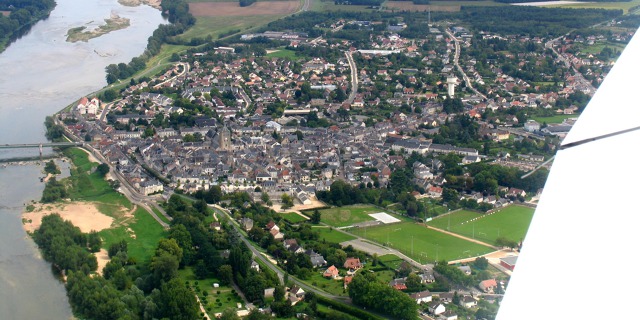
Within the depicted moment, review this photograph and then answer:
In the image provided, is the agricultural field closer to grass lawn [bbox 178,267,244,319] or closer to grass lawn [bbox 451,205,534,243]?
grass lawn [bbox 451,205,534,243]

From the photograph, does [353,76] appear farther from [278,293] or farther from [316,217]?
[278,293]

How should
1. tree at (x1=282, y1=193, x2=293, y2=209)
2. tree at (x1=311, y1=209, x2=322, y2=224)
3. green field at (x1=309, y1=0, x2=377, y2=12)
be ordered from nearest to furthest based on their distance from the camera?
tree at (x1=311, y1=209, x2=322, y2=224) → tree at (x1=282, y1=193, x2=293, y2=209) → green field at (x1=309, y1=0, x2=377, y2=12)

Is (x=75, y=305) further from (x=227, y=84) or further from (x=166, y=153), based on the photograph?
(x=227, y=84)

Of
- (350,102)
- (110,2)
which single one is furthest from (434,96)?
(110,2)

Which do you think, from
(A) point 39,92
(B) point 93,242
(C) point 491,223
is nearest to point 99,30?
(A) point 39,92

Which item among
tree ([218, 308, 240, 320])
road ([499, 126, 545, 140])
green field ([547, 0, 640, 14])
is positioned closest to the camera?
tree ([218, 308, 240, 320])

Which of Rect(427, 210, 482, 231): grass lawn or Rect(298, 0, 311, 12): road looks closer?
Rect(427, 210, 482, 231): grass lawn

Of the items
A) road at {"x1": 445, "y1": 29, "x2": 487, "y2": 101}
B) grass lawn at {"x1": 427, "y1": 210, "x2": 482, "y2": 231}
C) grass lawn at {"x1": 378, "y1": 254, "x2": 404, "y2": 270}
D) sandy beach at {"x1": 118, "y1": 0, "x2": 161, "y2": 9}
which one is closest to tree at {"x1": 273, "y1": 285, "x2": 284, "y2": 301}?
grass lawn at {"x1": 378, "y1": 254, "x2": 404, "y2": 270}

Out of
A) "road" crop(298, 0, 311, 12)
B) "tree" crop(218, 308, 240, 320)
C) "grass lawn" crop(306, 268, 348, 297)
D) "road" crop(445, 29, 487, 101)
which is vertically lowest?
"road" crop(445, 29, 487, 101)

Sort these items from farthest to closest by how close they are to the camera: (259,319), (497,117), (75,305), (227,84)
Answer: (227,84)
(497,117)
(75,305)
(259,319)
